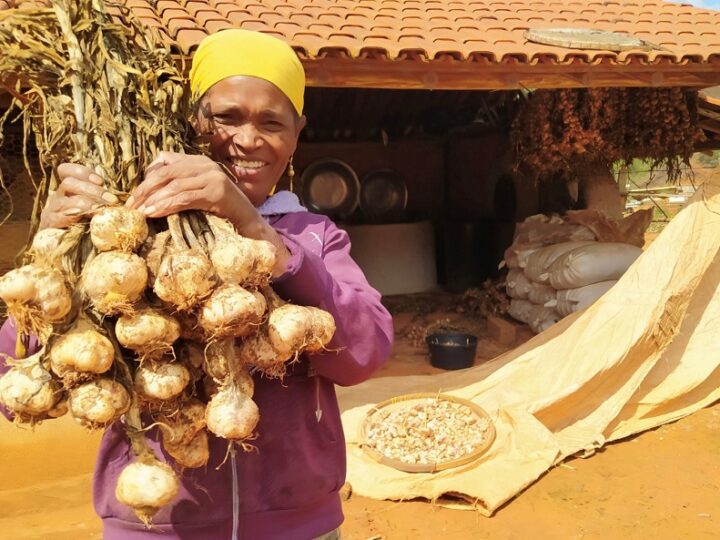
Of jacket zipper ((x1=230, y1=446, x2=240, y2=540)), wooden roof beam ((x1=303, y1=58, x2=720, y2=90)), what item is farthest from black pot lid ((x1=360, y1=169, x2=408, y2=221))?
jacket zipper ((x1=230, y1=446, x2=240, y2=540))

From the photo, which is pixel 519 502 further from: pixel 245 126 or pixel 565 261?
pixel 565 261

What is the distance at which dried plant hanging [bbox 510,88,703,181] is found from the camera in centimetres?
549

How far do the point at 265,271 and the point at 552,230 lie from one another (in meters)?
6.05

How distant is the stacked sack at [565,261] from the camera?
5496 millimetres

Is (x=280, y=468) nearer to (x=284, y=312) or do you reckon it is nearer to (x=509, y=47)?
(x=284, y=312)

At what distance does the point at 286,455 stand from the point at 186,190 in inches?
24.3

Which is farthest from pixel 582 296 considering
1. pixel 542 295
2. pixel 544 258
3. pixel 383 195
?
pixel 383 195

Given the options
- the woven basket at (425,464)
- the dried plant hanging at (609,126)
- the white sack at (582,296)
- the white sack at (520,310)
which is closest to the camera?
the woven basket at (425,464)

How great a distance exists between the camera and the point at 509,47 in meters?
4.29

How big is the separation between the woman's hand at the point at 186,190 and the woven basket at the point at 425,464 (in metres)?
2.80

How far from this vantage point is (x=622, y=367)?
398cm

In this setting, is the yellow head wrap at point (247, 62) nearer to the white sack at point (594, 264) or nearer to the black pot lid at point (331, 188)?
the white sack at point (594, 264)

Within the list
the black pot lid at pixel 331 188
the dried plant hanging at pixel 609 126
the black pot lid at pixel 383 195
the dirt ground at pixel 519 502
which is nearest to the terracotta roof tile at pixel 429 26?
the dried plant hanging at pixel 609 126

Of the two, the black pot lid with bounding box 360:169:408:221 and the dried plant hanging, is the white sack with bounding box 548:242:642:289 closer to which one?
the dried plant hanging
